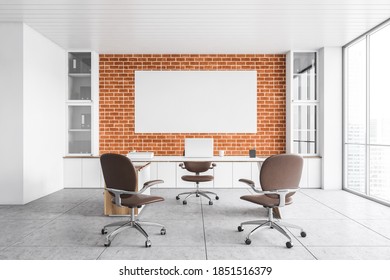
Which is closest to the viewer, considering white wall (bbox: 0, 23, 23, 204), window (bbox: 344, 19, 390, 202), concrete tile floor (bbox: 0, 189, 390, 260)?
concrete tile floor (bbox: 0, 189, 390, 260)

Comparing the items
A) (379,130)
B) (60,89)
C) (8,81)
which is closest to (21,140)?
(8,81)

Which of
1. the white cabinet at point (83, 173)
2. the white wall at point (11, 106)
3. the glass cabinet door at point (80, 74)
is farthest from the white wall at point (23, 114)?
the glass cabinet door at point (80, 74)

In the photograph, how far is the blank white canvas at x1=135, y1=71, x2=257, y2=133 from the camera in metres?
6.70

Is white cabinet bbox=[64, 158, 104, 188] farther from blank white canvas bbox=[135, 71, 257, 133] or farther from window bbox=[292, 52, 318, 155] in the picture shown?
window bbox=[292, 52, 318, 155]

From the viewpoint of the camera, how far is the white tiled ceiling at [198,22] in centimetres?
431

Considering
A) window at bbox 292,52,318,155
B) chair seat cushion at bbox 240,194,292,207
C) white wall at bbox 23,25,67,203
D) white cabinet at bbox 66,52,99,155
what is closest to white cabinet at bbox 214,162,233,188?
window at bbox 292,52,318,155

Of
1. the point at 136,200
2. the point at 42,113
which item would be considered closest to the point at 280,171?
the point at 136,200

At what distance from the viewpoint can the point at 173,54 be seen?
677 cm

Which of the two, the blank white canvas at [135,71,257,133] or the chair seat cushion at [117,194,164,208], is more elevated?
the blank white canvas at [135,71,257,133]

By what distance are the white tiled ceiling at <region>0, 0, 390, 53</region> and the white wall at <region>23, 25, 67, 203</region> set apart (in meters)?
0.33

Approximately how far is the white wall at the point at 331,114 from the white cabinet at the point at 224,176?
1.92 m

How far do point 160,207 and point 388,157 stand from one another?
4.11m

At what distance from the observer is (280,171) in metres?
3.21

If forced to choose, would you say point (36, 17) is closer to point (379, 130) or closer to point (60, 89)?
point (60, 89)
